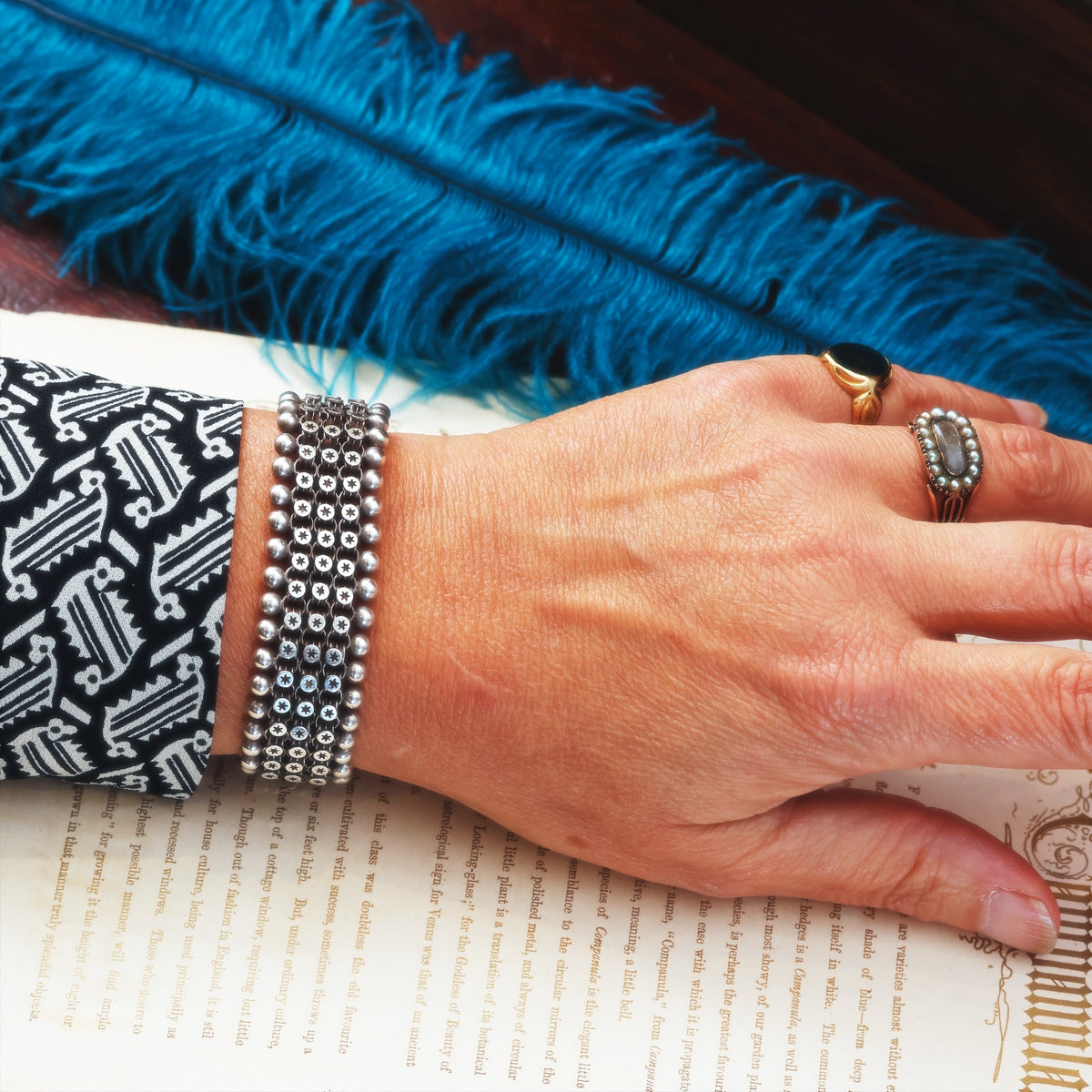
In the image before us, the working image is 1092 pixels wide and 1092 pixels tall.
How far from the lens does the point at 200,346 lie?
1.25 m

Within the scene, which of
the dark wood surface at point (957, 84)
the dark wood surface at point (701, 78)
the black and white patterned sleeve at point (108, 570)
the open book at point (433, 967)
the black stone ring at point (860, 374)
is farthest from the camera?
the dark wood surface at point (701, 78)

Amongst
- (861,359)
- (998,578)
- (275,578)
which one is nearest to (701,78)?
(861,359)

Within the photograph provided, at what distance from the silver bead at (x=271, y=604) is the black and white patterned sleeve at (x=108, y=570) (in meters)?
0.04

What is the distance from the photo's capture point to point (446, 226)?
1.28 meters

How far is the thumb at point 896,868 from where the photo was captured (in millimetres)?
1032

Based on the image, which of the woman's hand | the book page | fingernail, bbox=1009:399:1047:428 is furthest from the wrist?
fingernail, bbox=1009:399:1047:428

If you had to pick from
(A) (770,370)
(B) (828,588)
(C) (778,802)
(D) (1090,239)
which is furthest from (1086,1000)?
(D) (1090,239)

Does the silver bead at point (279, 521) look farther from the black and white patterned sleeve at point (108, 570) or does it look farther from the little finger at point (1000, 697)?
the little finger at point (1000, 697)

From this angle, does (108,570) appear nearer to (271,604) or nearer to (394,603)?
(271,604)

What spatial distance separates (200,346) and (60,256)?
214 mm

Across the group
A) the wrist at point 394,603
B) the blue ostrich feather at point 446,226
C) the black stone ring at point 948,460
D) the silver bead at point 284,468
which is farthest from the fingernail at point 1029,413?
the silver bead at point 284,468

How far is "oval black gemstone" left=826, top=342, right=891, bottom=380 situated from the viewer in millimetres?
1130

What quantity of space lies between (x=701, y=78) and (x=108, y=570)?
975 mm

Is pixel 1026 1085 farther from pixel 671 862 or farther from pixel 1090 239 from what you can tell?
pixel 1090 239
